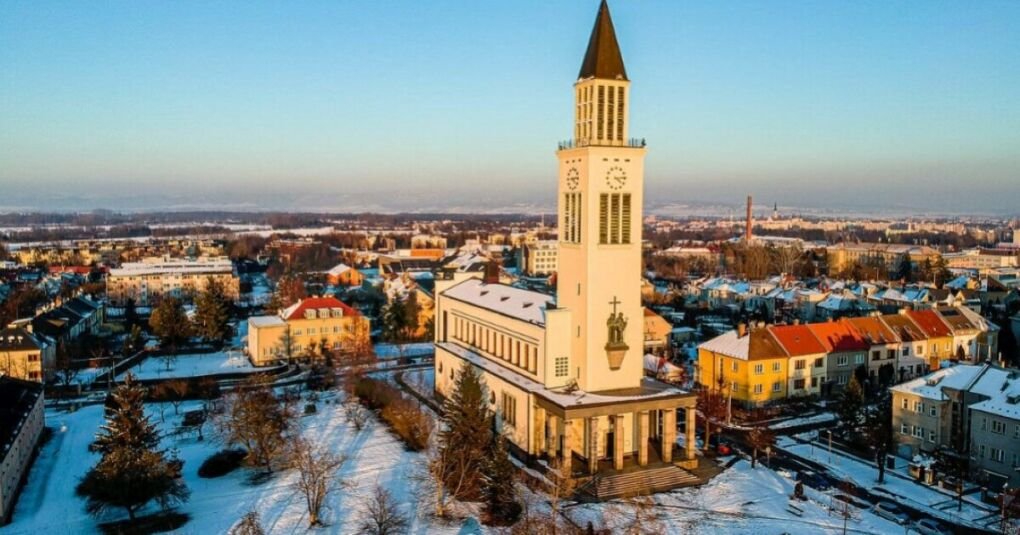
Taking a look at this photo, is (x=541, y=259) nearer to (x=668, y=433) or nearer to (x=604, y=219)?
(x=604, y=219)

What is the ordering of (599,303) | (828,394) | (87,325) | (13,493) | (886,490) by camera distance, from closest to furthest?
(13,493)
(886,490)
(599,303)
(828,394)
(87,325)

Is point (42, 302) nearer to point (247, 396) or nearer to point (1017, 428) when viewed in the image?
point (247, 396)

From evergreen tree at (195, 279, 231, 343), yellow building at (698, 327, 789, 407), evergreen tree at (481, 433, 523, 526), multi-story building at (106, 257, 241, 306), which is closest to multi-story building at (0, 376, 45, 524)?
evergreen tree at (481, 433, 523, 526)

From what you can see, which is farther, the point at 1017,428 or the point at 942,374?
the point at 942,374

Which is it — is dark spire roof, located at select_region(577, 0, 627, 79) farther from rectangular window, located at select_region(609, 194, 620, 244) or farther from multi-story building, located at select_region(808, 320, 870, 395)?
multi-story building, located at select_region(808, 320, 870, 395)

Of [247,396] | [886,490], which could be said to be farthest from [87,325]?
[886,490]

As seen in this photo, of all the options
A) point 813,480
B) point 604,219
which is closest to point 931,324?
point 813,480
